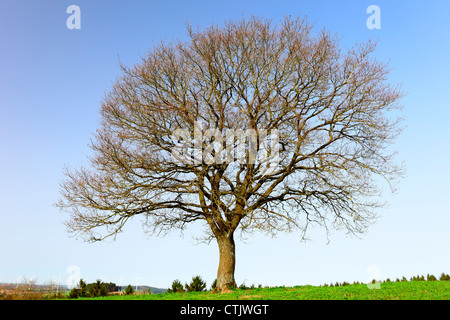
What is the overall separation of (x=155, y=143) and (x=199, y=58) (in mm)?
4789

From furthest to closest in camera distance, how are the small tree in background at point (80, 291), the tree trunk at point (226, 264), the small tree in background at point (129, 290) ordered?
the small tree in background at point (129, 290) < the small tree in background at point (80, 291) < the tree trunk at point (226, 264)

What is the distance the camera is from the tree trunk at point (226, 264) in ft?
56.5

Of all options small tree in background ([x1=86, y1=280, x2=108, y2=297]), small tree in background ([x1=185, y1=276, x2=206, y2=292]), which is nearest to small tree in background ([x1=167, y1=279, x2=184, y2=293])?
small tree in background ([x1=185, y1=276, x2=206, y2=292])

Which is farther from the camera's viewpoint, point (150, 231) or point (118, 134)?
point (150, 231)

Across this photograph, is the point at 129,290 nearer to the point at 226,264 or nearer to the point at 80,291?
the point at 80,291

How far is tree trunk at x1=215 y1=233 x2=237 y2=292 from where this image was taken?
56.5 ft

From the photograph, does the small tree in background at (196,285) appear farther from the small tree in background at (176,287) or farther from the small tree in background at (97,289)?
the small tree in background at (97,289)

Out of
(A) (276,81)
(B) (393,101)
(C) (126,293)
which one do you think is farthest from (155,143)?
(B) (393,101)

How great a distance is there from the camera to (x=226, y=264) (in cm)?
1752

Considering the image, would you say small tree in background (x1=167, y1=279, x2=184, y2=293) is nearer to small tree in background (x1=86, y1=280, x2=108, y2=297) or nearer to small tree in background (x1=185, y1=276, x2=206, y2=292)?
small tree in background (x1=185, y1=276, x2=206, y2=292)

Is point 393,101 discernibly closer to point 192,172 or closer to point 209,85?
point 209,85

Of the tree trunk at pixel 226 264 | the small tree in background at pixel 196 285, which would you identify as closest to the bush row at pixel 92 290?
the small tree in background at pixel 196 285

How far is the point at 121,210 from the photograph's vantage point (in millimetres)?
17484

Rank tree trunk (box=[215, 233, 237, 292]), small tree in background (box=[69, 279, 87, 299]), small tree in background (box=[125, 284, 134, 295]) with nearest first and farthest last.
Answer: tree trunk (box=[215, 233, 237, 292]) < small tree in background (box=[69, 279, 87, 299]) < small tree in background (box=[125, 284, 134, 295])
